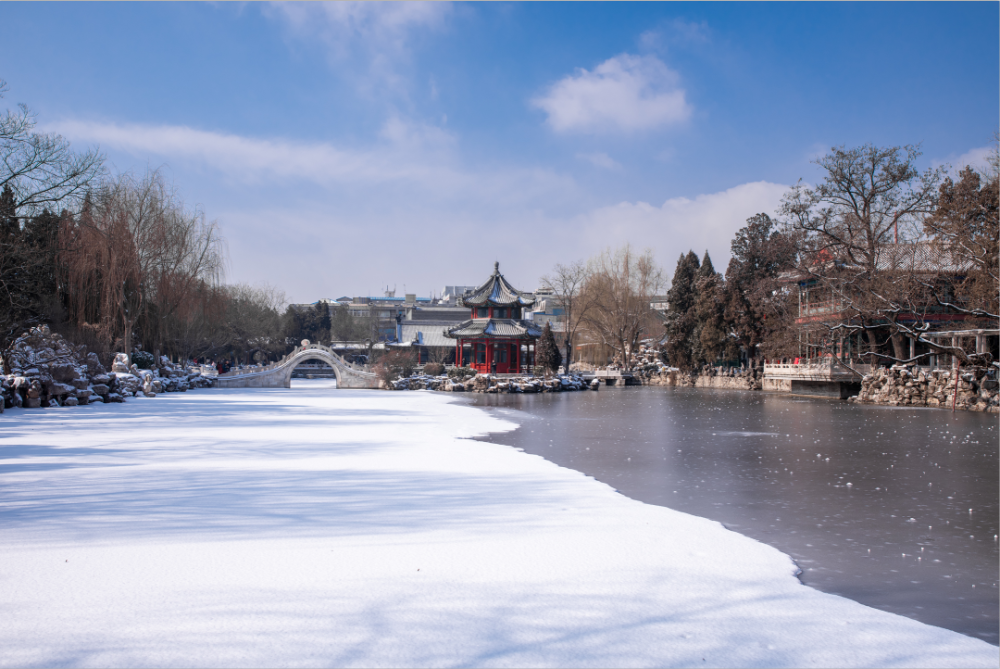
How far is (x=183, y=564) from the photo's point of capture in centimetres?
352

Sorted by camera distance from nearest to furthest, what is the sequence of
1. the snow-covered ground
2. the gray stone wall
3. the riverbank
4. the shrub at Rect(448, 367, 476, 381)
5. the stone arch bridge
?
the snow-covered ground → the riverbank → the gray stone wall → the stone arch bridge → the shrub at Rect(448, 367, 476, 381)

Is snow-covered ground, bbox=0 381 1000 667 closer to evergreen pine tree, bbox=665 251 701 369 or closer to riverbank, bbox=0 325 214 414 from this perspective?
riverbank, bbox=0 325 214 414

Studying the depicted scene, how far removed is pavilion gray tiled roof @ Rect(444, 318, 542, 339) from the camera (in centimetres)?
3469

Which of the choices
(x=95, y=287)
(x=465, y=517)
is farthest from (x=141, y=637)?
(x=95, y=287)

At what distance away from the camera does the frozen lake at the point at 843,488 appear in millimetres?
3844

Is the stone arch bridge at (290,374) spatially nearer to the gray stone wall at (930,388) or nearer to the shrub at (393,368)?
the shrub at (393,368)

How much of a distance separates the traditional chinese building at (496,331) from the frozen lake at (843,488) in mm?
20049

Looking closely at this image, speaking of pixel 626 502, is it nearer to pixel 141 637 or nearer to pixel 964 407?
pixel 141 637

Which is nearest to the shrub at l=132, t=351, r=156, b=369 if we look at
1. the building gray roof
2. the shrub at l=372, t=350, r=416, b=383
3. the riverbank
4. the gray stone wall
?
the riverbank

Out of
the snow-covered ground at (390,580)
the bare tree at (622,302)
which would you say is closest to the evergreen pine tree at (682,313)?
the bare tree at (622,302)

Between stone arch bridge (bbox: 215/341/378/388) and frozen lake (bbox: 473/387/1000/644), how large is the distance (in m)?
19.5

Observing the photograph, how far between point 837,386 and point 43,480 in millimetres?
26086

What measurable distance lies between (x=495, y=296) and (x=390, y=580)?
32898 millimetres

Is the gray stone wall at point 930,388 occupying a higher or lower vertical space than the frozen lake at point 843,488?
higher
